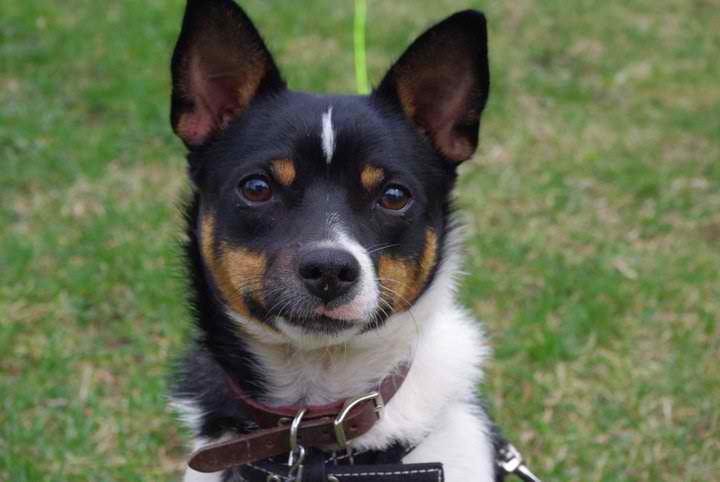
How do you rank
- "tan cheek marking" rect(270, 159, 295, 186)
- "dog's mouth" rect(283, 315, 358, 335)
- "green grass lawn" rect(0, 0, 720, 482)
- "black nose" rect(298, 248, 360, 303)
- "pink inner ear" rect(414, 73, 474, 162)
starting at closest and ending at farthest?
"black nose" rect(298, 248, 360, 303) → "dog's mouth" rect(283, 315, 358, 335) → "tan cheek marking" rect(270, 159, 295, 186) → "pink inner ear" rect(414, 73, 474, 162) → "green grass lawn" rect(0, 0, 720, 482)

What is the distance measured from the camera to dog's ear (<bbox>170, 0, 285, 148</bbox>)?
9.92 ft

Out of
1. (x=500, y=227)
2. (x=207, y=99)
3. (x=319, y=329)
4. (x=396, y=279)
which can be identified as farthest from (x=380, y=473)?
(x=500, y=227)

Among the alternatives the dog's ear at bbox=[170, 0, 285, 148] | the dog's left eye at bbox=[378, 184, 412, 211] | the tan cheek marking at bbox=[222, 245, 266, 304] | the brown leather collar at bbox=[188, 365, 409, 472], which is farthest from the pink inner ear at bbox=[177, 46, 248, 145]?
the brown leather collar at bbox=[188, 365, 409, 472]

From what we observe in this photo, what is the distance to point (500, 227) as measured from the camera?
19.2 feet

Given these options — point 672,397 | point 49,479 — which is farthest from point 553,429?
point 49,479

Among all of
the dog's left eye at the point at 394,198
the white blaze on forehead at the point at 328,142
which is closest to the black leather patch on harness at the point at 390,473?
the dog's left eye at the point at 394,198

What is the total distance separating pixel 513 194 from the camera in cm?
613

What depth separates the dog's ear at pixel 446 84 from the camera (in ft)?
10.2

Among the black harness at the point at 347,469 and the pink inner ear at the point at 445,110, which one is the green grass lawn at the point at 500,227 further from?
the pink inner ear at the point at 445,110

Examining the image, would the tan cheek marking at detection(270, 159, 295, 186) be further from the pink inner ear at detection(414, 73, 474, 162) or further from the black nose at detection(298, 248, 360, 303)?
the pink inner ear at detection(414, 73, 474, 162)

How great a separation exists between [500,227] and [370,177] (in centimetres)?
300

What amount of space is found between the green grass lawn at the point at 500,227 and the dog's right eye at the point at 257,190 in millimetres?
881

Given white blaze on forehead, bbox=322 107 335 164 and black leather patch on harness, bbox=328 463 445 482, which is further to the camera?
white blaze on forehead, bbox=322 107 335 164

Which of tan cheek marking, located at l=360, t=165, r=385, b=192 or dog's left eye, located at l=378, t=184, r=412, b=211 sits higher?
tan cheek marking, located at l=360, t=165, r=385, b=192
